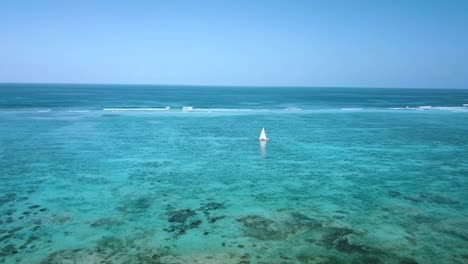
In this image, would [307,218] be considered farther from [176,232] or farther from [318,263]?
[176,232]

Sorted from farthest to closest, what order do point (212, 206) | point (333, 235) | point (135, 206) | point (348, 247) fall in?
1. point (212, 206)
2. point (135, 206)
3. point (333, 235)
4. point (348, 247)

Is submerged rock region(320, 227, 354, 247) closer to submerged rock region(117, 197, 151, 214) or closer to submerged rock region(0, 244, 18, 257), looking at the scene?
submerged rock region(117, 197, 151, 214)

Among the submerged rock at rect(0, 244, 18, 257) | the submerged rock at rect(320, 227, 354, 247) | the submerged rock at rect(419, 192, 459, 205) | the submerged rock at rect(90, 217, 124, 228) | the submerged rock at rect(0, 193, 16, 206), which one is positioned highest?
the submerged rock at rect(419, 192, 459, 205)

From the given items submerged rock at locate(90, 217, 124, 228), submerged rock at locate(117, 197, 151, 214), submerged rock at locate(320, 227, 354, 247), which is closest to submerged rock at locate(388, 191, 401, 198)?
submerged rock at locate(320, 227, 354, 247)

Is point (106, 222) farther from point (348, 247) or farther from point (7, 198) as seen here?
point (348, 247)

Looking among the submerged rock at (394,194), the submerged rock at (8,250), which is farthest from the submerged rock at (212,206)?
the submerged rock at (394,194)

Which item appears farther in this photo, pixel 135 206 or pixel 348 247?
pixel 135 206

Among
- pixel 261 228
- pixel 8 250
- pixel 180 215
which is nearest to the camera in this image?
pixel 8 250

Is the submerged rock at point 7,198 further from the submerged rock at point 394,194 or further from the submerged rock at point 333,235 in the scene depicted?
the submerged rock at point 394,194

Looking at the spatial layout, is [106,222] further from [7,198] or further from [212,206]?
[7,198]

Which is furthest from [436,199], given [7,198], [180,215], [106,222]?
[7,198]

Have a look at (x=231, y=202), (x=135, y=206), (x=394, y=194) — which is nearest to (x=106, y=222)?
(x=135, y=206)

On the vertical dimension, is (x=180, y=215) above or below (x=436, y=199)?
below
